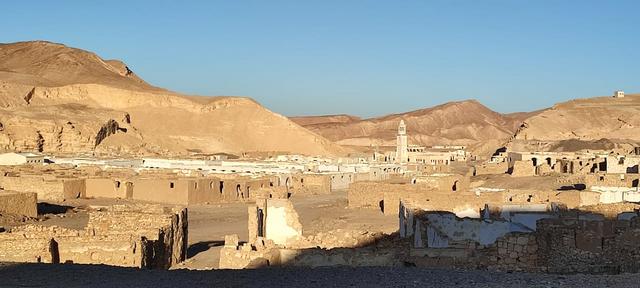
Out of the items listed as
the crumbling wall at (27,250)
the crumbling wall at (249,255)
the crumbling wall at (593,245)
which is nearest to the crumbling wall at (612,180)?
the crumbling wall at (593,245)

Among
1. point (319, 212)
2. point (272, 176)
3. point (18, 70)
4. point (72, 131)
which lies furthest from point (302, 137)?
point (319, 212)

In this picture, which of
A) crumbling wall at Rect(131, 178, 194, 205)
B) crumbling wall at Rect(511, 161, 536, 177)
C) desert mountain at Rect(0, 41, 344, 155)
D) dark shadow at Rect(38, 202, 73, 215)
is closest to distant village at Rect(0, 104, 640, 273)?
dark shadow at Rect(38, 202, 73, 215)

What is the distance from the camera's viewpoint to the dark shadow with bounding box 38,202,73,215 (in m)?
25.1

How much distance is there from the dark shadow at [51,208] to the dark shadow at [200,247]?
7.44 m

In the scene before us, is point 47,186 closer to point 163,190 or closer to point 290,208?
point 163,190

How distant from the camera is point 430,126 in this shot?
150 metres

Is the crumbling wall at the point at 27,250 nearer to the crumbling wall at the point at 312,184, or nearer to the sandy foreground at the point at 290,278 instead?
the sandy foreground at the point at 290,278

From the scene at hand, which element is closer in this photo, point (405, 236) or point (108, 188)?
point (405, 236)

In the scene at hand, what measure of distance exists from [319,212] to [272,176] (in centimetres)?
1113

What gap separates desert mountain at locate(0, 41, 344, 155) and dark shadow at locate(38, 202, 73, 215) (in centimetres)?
3650

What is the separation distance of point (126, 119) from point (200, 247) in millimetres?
60865

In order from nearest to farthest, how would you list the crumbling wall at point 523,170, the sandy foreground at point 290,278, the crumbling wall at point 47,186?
1. the sandy foreground at point 290,278
2. the crumbling wall at point 47,186
3. the crumbling wall at point 523,170

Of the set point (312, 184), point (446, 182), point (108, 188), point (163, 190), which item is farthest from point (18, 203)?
point (312, 184)

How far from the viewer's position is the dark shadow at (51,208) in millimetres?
25102
